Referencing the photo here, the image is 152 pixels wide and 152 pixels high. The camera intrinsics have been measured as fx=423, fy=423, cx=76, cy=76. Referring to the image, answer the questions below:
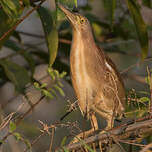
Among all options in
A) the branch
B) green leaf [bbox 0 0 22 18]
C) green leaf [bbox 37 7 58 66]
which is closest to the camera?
the branch

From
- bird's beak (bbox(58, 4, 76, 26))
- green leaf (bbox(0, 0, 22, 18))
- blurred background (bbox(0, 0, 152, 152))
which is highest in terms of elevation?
green leaf (bbox(0, 0, 22, 18))

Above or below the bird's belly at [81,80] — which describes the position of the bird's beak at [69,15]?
above

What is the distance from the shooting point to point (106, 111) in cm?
224

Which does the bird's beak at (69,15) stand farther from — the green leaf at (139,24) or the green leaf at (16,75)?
the green leaf at (16,75)

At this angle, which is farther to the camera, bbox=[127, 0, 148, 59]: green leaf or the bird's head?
the bird's head

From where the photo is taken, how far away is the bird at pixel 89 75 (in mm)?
2148

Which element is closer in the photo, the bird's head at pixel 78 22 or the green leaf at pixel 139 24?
the green leaf at pixel 139 24

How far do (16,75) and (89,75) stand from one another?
0.61 meters

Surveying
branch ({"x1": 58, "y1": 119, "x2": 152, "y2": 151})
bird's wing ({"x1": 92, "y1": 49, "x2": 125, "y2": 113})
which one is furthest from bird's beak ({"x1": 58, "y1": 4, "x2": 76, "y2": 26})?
branch ({"x1": 58, "y1": 119, "x2": 152, "y2": 151})

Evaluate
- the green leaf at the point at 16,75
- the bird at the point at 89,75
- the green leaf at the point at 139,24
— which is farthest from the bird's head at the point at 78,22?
the green leaf at the point at 16,75

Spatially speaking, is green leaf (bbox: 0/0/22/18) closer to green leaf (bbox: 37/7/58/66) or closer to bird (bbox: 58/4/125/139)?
green leaf (bbox: 37/7/58/66)

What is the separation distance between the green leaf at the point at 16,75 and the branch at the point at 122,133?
0.98 m

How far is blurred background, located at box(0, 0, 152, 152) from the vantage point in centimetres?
178

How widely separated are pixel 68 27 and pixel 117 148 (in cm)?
163
